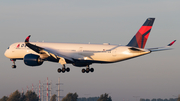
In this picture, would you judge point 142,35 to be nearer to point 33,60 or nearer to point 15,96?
point 33,60

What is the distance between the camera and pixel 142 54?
5656cm

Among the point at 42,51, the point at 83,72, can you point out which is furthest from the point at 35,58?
the point at 83,72

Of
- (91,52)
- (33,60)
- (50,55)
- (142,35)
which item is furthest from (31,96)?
(142,35)

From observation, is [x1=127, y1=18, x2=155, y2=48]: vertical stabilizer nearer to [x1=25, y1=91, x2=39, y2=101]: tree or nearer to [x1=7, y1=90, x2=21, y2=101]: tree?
[x1=7, y1=90, x2=21, y2=101]: tree

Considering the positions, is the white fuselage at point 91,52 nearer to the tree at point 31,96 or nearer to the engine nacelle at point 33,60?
the engine nacelle at point 33,60

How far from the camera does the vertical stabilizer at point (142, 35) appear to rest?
5959 centimetres

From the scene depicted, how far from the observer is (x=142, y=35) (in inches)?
2373

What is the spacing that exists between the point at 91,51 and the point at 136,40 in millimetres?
8146

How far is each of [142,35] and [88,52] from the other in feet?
32.8

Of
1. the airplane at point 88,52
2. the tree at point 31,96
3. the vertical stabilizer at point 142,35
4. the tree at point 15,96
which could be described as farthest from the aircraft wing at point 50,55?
the tree at point 31,96

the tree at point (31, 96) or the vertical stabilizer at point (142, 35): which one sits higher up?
the vertical stabilizer at point (142, 35)

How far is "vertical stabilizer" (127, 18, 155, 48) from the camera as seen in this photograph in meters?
59.6

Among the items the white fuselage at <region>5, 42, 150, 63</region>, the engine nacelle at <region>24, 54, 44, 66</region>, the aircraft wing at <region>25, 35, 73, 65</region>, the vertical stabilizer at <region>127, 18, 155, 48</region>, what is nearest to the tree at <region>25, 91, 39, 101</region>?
the white fuselage at <region>5, 42, 150, 63</region>

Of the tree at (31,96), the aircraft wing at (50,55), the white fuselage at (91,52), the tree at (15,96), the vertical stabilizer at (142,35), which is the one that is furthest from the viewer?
the tree at (31,96)
